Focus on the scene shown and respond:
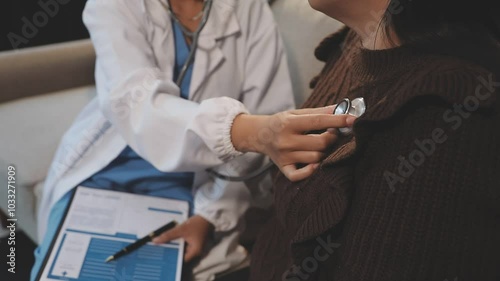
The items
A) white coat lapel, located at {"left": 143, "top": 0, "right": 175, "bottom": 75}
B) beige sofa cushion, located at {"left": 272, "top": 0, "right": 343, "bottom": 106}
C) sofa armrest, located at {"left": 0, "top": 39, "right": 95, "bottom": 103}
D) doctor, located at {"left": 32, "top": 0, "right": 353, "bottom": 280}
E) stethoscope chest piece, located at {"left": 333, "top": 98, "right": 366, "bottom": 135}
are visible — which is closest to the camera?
stethoscope chest piece, located at {"left": 333, "top": 98, "right": 366, "bottom": 135}

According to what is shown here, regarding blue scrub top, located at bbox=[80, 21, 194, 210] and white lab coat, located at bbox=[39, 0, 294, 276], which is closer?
white lab coat, located at bbox=[39, 0, 294, 276]

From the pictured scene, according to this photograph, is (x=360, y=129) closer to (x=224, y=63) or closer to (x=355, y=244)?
(x=355, y=244)

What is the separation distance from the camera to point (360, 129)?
1.82 ft

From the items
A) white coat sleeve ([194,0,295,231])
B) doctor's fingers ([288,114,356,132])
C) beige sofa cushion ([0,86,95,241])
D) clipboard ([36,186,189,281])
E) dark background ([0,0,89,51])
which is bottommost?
beige sofa cushion ([0,86,95,241])

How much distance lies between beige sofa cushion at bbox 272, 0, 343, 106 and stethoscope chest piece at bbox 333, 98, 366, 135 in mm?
538

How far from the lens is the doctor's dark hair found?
1.85 ft

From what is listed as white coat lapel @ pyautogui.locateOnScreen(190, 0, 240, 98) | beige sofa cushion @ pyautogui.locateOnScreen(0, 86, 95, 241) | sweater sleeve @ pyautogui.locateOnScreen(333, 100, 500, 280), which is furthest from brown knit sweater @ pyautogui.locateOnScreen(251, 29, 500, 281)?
beige sofa cushion @ pyautogui.locateOnScreen(0, 86, 95, 241)

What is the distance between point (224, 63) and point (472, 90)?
711mm

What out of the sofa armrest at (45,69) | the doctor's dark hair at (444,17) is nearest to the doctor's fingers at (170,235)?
the doctor's dark hair at (444,17)

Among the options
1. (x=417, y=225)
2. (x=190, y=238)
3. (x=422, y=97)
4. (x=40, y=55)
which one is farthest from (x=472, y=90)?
(x=40, y=55)

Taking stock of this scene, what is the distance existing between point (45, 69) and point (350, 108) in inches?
48.6

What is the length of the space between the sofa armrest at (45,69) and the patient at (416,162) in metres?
1.17

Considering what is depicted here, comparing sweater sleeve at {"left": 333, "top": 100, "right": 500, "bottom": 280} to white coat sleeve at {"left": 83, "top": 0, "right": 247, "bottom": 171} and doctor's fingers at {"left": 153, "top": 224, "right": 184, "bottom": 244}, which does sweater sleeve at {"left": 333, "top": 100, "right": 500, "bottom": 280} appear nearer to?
white coat sleeve at {"left": 83, "top": 0, "right": 247, "bottom": 171}

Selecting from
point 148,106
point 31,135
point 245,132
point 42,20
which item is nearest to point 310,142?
point 245,132
